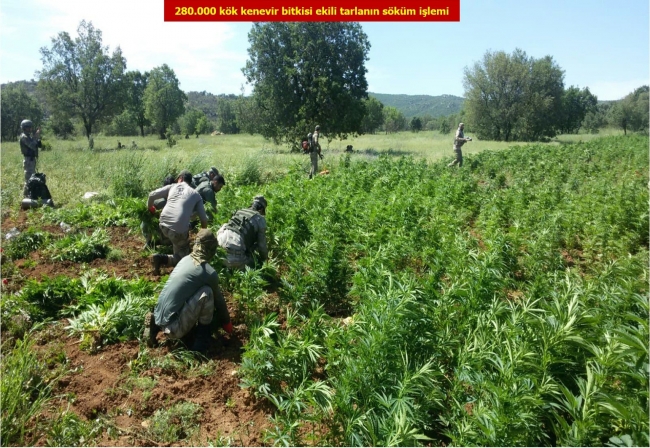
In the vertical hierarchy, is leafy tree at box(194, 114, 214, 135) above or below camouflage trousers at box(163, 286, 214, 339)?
above

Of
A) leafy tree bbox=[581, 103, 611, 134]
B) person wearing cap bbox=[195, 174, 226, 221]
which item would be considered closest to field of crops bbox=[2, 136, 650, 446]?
person wearing cap bbox=[195, 174, 226, 221]

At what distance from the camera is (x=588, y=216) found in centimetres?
802

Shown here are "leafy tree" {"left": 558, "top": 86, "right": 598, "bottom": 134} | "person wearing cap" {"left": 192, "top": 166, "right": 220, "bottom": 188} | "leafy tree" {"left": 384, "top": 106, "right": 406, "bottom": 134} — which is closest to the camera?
"person wearing cap" {"left": 192, "top": 166, "right": 220, "bottom": 188}

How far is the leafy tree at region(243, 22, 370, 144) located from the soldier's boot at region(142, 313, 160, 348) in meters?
23.2

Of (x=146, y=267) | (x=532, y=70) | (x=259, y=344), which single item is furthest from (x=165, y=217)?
(x=532, y=70)

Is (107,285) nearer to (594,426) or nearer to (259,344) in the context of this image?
(259,344)

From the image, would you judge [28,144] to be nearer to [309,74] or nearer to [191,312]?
[191,312]

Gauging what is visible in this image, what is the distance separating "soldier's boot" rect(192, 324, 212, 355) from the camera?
4.27 m

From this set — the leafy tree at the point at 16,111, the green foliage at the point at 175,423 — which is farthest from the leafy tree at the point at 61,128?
the green foliage at the point at 175,423

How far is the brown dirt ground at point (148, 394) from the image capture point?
326cm

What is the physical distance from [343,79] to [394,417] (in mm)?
27102

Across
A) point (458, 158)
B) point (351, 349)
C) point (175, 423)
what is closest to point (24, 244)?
point (175, 423)

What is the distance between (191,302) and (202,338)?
445mm

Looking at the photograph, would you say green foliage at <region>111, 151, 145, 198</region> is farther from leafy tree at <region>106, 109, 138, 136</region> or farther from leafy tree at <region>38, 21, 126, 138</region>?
leafy tree at <region>106, 109, 138, 136</region>
